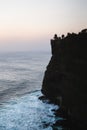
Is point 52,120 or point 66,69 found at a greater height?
point 66,69

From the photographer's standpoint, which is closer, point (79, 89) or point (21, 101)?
point (79, 89)

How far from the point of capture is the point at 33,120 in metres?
30.5

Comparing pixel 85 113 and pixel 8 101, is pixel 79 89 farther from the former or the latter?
pixel 8 101

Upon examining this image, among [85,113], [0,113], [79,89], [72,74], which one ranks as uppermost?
[72,74]

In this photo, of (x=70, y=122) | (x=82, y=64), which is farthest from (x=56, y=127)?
(x=82, y=64)

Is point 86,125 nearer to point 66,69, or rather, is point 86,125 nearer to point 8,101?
point 66,69

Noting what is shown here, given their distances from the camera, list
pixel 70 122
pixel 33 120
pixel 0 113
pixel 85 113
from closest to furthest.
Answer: pixel 85 113, pixel 70 122, pixel 33 120, pixel 0 113

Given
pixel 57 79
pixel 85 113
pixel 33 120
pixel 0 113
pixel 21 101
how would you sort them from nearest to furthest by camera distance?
pixel 85 113 < pixel 33 120 < pixel 0 113 < pixel 57 79 < pixel 21 101

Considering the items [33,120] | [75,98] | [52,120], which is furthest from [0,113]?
[75,98]

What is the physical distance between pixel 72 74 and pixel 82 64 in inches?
102

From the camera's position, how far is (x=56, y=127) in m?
27.4

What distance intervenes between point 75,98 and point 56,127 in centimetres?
484

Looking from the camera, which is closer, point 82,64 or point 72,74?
point 82,64

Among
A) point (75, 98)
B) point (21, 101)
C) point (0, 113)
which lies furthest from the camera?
point (21, 101)
